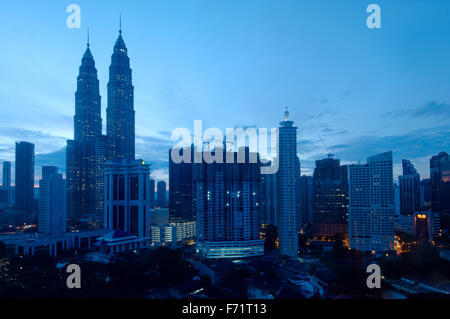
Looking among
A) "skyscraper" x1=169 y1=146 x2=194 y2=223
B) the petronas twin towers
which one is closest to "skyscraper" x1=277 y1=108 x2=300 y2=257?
"skyscraper" x1=169 y1=146 x2=194 y2=223

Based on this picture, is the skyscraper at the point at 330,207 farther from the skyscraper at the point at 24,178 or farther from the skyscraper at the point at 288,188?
the skyscraper at the point at 24,178

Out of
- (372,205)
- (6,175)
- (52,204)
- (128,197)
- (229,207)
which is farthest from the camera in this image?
(6,175)

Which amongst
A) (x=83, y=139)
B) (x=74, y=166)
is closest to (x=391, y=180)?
(x=74, y=166)

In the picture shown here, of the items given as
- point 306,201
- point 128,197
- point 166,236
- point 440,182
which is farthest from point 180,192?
point 440,182

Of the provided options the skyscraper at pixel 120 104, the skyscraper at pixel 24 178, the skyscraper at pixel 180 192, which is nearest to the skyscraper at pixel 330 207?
the skyscraper at pixel 180 192

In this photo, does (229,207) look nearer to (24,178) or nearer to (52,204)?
(52,204)
